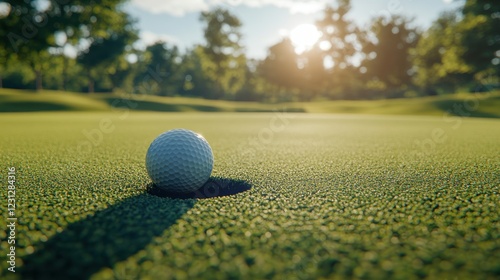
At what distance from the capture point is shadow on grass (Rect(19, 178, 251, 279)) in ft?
4.21

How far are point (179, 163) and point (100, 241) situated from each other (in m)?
1.07

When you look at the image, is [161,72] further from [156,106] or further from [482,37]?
[482,37]

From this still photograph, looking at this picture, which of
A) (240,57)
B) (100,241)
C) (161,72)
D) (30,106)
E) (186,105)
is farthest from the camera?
(161,72)

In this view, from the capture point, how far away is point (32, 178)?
→ 276 cm

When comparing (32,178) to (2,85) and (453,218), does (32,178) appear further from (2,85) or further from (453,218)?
(2,85)

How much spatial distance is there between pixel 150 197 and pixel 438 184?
2143mm

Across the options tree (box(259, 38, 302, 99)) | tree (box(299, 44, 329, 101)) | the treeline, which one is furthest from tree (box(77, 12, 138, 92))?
tree (box(299, 44, 329, 101))

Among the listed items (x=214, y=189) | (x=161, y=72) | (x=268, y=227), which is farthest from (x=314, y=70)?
(x=268, y=227)

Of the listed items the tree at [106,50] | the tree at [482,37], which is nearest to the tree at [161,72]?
the tree at [106,50]

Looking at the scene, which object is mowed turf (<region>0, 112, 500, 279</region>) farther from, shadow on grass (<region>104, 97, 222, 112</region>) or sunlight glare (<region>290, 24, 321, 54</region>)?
sunlight glare (<region>290, 24, 321, 54</region>)

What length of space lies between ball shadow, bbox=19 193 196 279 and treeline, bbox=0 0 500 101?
2584 centimetres

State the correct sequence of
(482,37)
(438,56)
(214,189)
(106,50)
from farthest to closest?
1. (106,50)
2. (438,56)
3. (482,37)
4. (214,189)

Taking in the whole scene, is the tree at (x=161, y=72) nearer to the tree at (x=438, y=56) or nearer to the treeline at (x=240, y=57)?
the treeline at (x=240, y=57)

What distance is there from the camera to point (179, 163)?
252 centimetres
